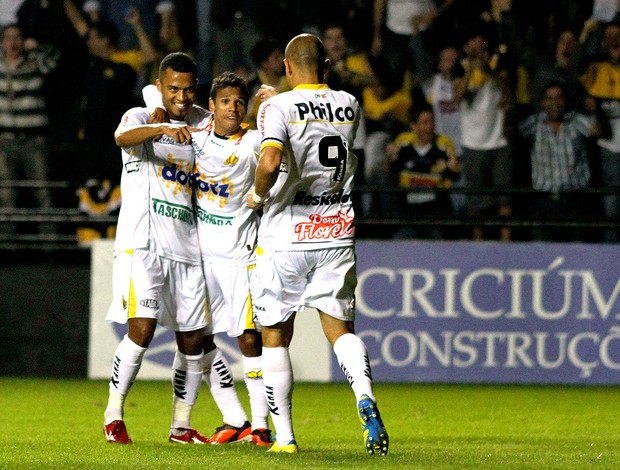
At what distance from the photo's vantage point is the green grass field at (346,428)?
18.8ft

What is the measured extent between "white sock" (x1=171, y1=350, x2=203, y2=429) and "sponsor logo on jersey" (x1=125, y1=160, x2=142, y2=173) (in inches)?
43.6

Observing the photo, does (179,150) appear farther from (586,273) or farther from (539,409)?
(586,273)

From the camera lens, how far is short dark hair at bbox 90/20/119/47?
1273 cm

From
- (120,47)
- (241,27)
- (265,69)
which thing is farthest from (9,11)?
(265,69)

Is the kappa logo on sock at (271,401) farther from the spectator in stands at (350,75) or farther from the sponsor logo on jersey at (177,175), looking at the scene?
the spectator in stands at (350,75)

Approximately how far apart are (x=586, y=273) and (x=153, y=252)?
5.78 metres

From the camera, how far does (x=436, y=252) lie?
11320 millimetres

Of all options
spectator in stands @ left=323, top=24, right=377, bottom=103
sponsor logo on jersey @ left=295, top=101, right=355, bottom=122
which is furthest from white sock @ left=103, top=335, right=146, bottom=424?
spectator in stands @ left=323, top=24, right=377, bottom=103

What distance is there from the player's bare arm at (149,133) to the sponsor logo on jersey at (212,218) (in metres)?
0.54

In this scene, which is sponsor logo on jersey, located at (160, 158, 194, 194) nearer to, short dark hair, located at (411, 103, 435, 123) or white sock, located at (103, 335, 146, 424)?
white sock, located at (103, 335, 146, 424)

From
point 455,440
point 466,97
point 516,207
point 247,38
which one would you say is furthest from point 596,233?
point 455,440

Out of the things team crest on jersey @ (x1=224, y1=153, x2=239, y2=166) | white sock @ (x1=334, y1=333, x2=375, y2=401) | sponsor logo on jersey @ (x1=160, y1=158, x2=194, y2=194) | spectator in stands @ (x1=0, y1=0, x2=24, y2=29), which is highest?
spectator in stands @ (x1=0, y1=0, x2=24, y2=29)

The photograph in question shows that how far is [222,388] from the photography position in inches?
280

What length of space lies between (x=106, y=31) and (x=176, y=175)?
6.33 m
